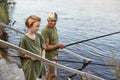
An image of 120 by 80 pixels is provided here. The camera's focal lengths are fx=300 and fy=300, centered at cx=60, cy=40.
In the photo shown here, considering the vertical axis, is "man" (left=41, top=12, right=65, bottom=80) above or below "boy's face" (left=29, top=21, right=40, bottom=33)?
below

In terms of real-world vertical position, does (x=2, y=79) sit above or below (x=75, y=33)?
above

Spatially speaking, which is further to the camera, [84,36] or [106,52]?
[84,36]

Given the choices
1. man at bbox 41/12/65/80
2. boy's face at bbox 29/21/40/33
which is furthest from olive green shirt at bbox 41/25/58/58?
boy's face at bbox 29/21/40/33

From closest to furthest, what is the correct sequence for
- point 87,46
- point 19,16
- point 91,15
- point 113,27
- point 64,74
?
1. point 64,74
2. point 87,46
3. point 113,27
4. point 19,16
5. point 91,15

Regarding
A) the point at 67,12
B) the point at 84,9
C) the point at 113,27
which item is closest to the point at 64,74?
the point at 113,27

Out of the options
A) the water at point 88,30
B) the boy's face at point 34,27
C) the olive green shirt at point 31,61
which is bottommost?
the water at point 88,30

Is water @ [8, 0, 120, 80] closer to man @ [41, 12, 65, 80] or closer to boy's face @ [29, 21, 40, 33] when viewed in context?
man @ [41, 12, 65, 80]

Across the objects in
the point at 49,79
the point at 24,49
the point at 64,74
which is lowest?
the point at 64,74

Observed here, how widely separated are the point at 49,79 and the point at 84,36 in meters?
12.0

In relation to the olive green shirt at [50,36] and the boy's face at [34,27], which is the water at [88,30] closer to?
the olive green shirt at [50,36]

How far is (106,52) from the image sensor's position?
15.4 m

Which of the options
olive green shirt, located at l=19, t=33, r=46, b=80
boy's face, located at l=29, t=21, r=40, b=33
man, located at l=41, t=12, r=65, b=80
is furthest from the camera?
man, located at l=41, t=12, r=65, b=80

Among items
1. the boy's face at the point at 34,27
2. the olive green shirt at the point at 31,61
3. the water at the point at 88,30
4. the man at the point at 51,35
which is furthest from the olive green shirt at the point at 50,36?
the water at the point at 88,30

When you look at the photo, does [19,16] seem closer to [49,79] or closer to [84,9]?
[84,9]
